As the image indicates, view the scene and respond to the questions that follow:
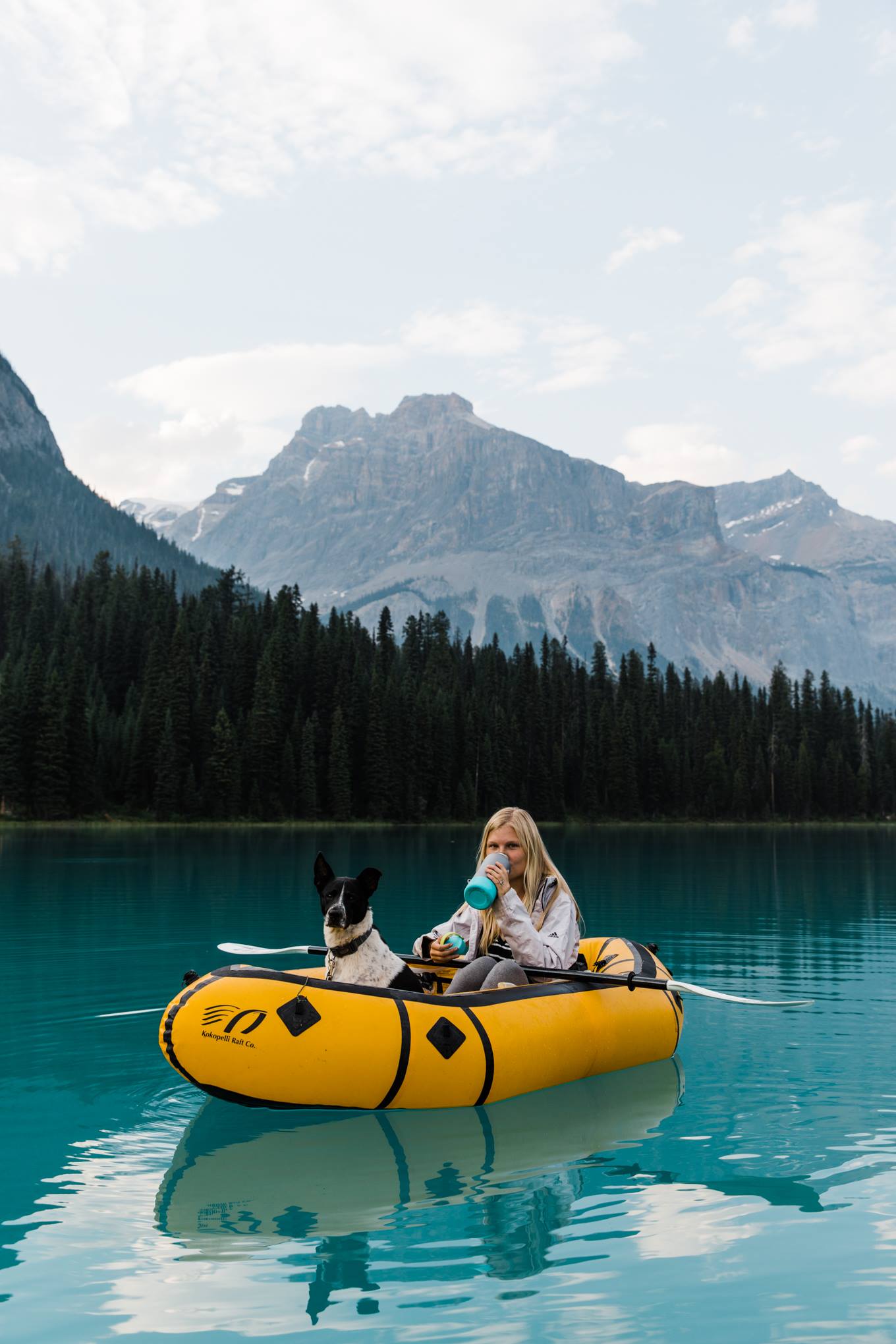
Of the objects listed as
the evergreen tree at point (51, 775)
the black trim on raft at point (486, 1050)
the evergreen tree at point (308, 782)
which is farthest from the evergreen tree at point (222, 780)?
the black trim on raft at point (486, 1050)

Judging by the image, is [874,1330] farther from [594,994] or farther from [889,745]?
[889,745]

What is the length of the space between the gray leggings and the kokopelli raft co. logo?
2.33 metres

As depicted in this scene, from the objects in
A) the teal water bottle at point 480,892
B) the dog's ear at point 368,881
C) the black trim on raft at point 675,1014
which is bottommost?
the black trim on raft at point 675,1014

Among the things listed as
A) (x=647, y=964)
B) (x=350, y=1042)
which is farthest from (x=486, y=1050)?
(x=647, y=964)

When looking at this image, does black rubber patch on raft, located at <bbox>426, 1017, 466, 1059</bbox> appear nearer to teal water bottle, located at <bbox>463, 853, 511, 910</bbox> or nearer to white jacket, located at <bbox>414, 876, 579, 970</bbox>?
teal water bottle, located at <bbox>463, 853, 511, 910</bbox>

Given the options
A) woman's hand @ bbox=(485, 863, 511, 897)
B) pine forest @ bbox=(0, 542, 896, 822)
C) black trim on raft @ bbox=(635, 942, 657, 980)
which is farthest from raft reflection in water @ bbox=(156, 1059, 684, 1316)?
pine forest @ bbox=(0, 542, 896, 822)

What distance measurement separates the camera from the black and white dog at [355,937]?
8.88 metres

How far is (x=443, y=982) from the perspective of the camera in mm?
11766

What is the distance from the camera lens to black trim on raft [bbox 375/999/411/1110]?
Answer: 9195 mm

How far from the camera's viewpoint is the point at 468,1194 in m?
7.74

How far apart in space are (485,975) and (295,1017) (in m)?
2.40

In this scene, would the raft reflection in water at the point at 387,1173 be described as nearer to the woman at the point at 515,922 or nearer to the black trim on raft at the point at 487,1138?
the black trim on raft at the point at 487,1138

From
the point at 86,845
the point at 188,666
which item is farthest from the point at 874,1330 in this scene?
the point at 188,666

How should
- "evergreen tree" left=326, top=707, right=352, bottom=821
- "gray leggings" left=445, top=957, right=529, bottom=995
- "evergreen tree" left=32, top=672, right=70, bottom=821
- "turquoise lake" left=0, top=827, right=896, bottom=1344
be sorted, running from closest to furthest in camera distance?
1. "turquoise lake" left=0, top=827, right=896, bottom=1344
2. "gray leggings" left=445, top=957, right=529, bottom=995
3. "evergreen tree" left=32, top=672, right=70, bottom=821
4. "evergreen tree" left=326, top=707, right=352, bottom=821
